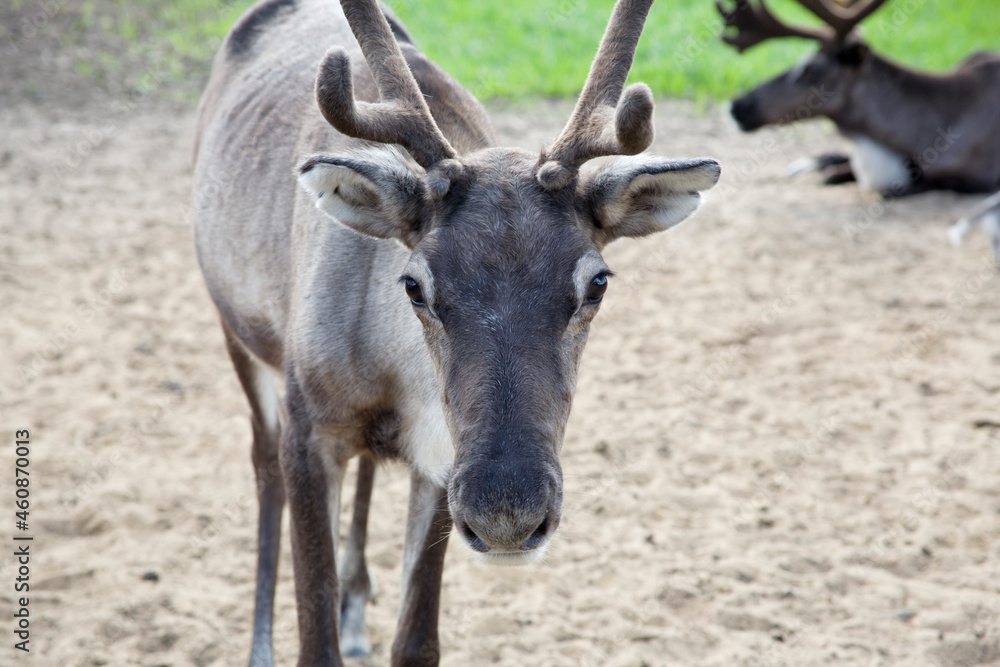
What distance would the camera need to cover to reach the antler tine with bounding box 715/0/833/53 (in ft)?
32.3

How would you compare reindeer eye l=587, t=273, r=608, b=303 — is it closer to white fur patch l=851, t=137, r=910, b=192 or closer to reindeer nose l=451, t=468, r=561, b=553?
reindeer nose l=451, t=468, r=561, b=553

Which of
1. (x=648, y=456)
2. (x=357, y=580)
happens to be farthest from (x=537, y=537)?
(x=648, y=456)

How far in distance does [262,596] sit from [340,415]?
135 cm

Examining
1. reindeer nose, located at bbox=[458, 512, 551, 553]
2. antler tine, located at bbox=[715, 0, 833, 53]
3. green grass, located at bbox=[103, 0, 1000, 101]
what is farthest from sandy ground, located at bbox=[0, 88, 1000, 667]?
green grass, located at bbox=[103, 0, 1000, 101]

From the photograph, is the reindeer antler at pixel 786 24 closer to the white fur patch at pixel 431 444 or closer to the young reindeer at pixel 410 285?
the young reindeer at pixel 410 285

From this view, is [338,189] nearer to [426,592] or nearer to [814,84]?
[426,592]

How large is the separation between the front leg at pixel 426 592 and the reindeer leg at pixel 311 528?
289 millimetres

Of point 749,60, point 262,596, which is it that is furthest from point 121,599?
point 749,60

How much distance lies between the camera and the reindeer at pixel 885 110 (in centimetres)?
939

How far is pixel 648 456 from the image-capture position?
5.54 meters

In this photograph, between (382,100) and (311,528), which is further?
(311,528)

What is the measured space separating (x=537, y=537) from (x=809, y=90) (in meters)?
8.23

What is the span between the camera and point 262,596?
4242mm

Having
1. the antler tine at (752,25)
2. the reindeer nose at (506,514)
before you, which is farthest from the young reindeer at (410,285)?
the antler tine at (752,25)
